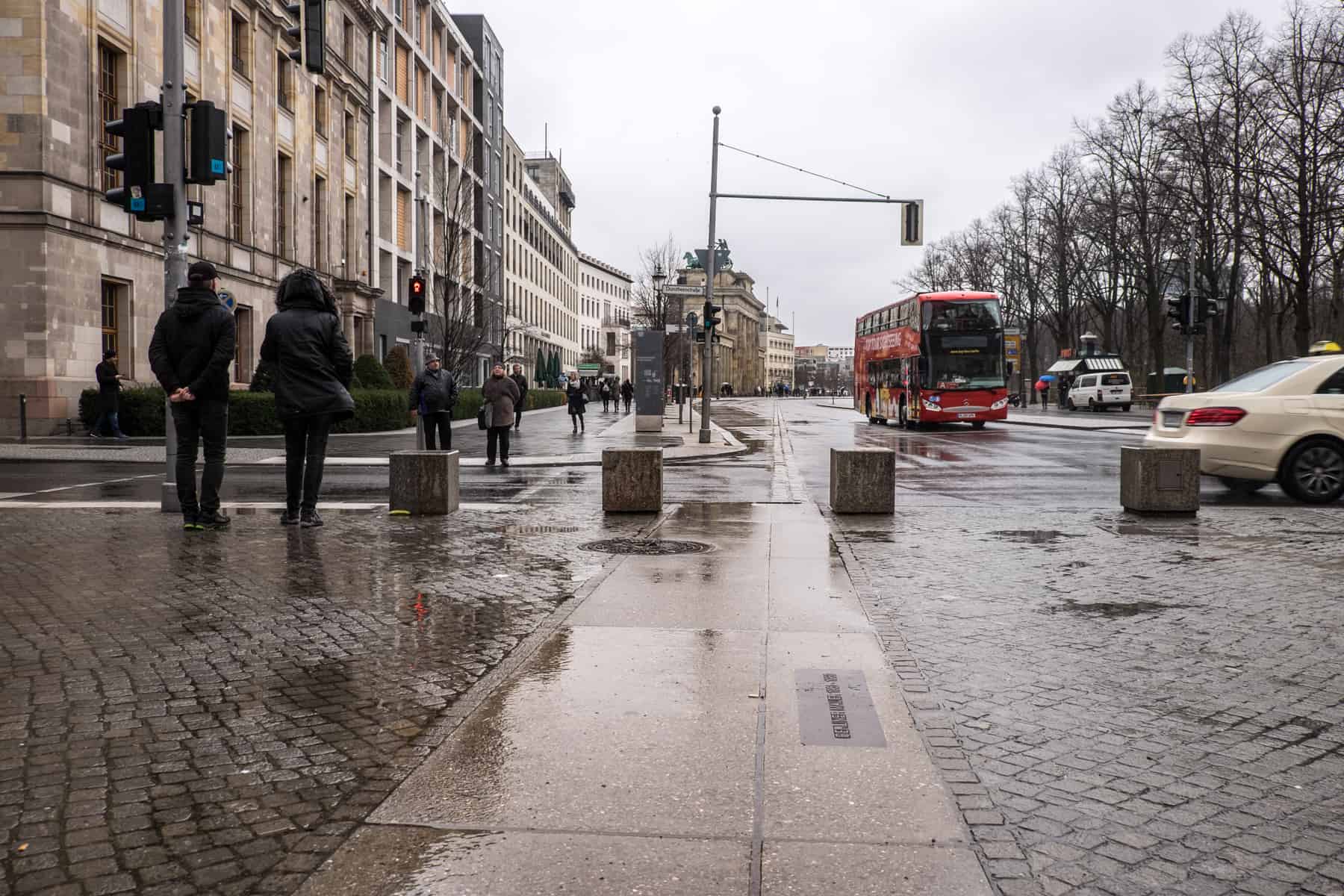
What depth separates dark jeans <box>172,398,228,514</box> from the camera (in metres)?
9.00

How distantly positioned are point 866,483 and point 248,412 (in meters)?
19.0

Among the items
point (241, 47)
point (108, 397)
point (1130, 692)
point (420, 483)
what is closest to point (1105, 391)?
point (241, 47)

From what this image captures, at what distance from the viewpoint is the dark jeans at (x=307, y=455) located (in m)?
9.30

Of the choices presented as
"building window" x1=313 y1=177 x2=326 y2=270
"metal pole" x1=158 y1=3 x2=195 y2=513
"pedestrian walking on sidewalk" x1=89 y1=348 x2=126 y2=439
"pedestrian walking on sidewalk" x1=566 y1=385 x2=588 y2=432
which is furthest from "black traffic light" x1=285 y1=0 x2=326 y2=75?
"building window" x1=313 y1=177 x2=326 y2=270

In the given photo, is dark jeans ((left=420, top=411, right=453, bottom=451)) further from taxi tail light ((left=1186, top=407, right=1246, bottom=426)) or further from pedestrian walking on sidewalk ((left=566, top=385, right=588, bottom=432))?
pedestrian walking on sidewalk ((left=566, top=385, right=588, bottom=432))

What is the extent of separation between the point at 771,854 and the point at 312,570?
16.8 ft

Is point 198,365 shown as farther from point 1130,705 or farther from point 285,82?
point 285,82

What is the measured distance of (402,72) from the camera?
53.2 m

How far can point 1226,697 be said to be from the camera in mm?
4465

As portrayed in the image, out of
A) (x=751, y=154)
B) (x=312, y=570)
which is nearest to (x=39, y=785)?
(x=312, y=570)

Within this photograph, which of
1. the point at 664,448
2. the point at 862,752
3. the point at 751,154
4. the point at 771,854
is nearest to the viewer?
the point at 771,854

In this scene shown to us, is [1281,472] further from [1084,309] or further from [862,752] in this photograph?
[1084,309]

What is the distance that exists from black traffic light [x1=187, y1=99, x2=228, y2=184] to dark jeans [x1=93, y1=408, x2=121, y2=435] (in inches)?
579

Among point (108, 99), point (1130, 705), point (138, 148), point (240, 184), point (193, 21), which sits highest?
point (193, 21)
